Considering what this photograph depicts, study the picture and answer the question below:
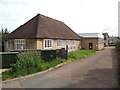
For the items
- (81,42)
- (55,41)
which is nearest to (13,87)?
(55,41)

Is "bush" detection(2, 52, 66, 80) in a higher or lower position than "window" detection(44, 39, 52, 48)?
lower

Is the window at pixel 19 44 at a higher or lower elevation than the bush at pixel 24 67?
higher

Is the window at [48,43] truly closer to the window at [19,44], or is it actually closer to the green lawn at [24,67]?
the window at [19,44]

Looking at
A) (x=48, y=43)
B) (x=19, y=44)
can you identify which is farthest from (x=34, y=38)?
(x=19, y=44)

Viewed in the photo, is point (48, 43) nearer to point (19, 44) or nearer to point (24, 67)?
point (19, 44)

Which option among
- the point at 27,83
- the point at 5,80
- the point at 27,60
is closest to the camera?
the point at 27,83

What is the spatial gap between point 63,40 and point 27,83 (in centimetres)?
1747

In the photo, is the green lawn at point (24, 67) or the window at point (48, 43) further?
the window at point (48, 43)

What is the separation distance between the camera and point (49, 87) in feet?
23.0

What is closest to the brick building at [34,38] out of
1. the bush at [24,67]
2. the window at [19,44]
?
the window at [19,44]

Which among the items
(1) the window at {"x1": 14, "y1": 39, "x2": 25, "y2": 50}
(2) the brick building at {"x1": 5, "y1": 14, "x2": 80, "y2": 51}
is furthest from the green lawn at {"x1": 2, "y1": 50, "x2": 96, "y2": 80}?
(1) the window at {"x1": 14, "y1": 39, "x2": 25, "y2": 50}

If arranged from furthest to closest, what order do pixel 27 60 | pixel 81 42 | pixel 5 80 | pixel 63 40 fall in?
pixel 81 42 < pixel 63 40 < pixel 27 60 < pixel 5 80

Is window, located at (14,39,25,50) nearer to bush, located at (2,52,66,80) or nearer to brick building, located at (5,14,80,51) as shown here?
brick building, located at (5,14,80,51)

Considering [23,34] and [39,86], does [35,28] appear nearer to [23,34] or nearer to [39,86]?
[23,34]
